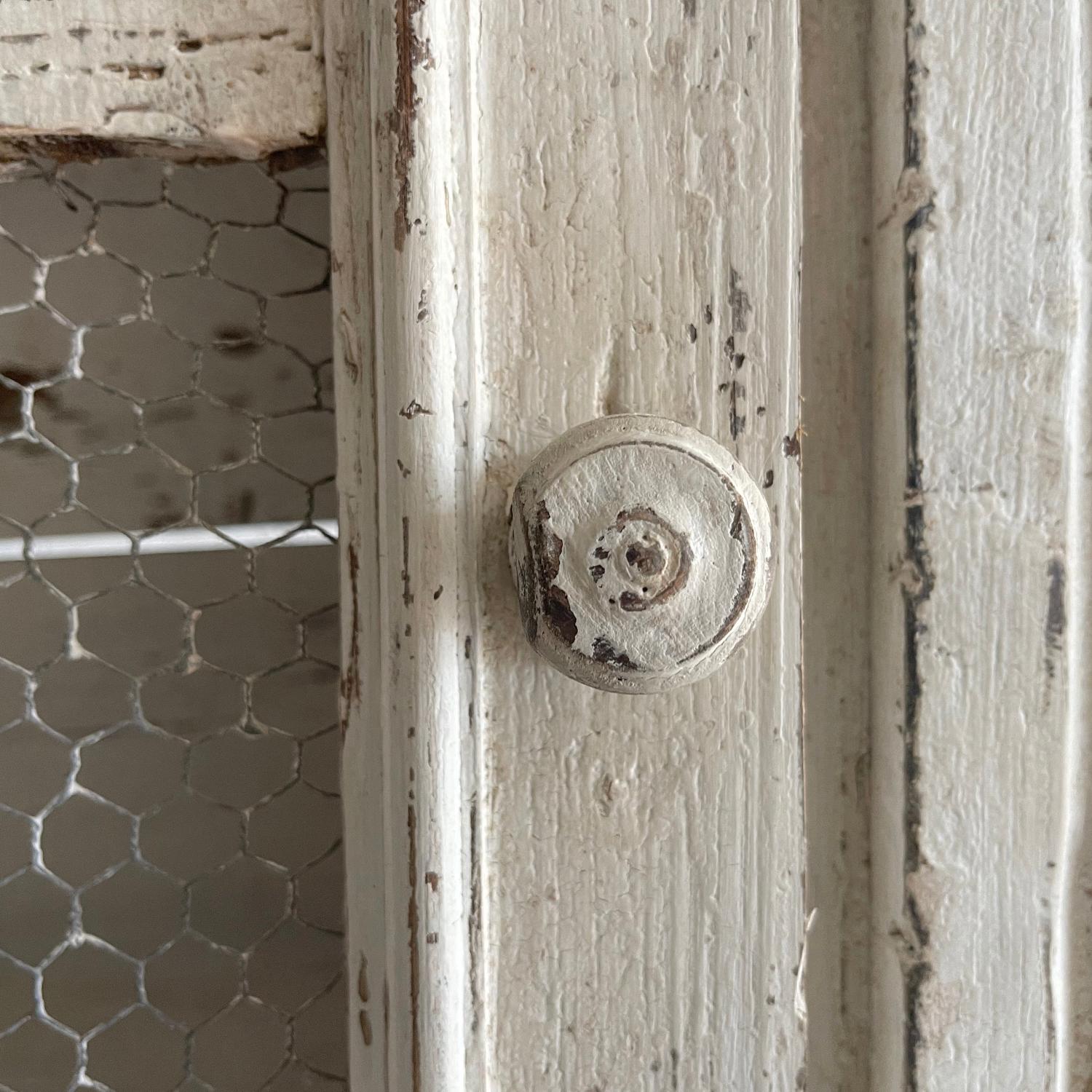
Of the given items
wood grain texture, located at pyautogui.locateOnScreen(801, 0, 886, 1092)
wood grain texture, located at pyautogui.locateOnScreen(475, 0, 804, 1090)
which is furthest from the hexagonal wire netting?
wood grain texture, located at pyautogui.locateOnScreen(801, 0, 886, 1092)

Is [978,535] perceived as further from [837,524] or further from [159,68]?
[159,68]

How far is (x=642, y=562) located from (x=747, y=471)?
90 millimetres

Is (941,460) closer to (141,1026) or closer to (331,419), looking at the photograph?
(331,419)

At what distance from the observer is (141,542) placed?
38 cm

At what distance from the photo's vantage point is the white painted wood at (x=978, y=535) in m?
0.32

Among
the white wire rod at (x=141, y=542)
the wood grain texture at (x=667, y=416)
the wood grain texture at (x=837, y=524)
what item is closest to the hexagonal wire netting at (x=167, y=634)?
the white wire rod at (x=141, y=542)

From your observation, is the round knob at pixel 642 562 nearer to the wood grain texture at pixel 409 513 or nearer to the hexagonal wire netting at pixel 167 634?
the wood grain texture at pixel 409 513

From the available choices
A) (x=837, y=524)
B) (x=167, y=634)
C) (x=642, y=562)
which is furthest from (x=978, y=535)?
(x=167, y=634)

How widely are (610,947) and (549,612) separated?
154 millimetres

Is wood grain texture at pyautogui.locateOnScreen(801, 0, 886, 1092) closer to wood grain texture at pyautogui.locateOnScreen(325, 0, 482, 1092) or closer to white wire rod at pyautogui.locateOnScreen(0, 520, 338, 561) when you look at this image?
wood grain texture at pyautogui.locateOnScreen(325, 0, 482, 1092)

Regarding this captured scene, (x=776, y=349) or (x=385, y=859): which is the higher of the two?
(x=776, y=349)

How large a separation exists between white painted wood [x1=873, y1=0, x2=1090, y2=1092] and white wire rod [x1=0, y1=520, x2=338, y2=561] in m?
0.27

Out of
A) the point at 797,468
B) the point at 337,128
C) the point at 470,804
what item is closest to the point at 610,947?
the point at 470,804

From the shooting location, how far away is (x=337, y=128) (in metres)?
0.31
